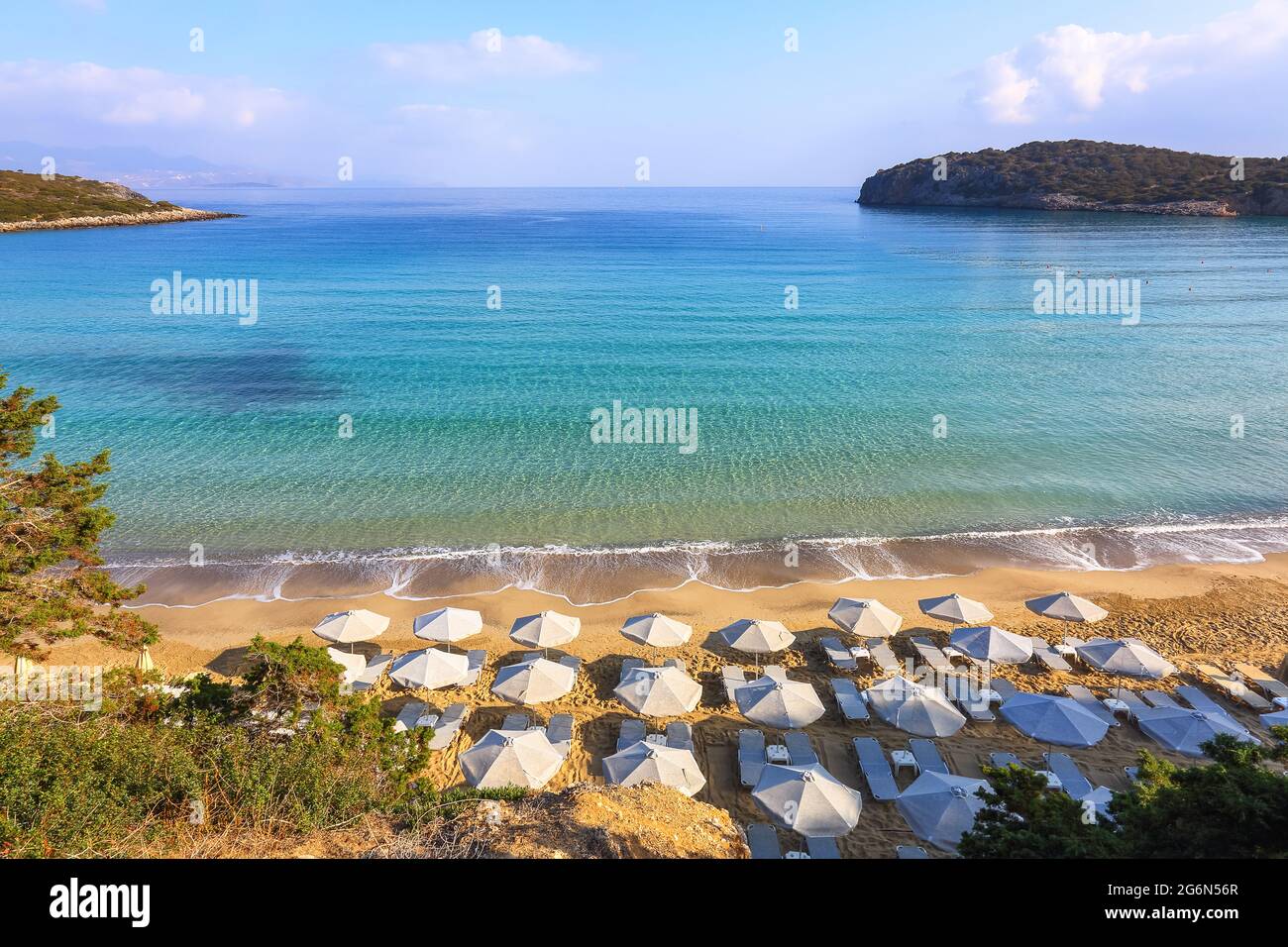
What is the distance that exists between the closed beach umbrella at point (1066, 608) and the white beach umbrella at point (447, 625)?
13813 millimetres

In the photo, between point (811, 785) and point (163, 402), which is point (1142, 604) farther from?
point (163, 402)

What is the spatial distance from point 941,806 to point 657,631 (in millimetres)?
7236

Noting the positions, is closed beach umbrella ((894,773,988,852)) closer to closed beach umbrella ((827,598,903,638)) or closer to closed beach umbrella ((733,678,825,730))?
closed beach umbrella ((733,678,825,730))

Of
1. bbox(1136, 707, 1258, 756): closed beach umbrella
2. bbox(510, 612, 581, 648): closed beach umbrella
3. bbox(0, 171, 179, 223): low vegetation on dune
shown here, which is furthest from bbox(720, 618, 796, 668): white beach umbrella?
bbox(0, 171, 179, 223): low vegetation on dune

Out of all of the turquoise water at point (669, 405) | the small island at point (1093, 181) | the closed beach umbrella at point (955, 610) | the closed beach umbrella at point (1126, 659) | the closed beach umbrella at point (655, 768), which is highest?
the small island at point (1093, 181)

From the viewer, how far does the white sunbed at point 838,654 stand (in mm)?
17000

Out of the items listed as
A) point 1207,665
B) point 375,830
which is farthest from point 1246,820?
point 1207,665

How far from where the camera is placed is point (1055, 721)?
13883mm

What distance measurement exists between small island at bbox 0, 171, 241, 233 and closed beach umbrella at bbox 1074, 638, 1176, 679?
12733 centimetres

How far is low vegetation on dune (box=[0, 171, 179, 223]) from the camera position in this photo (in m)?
103

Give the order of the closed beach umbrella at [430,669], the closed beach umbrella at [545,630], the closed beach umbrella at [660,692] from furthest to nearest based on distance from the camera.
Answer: the closed beach umbrella at [545,630] < the closed beach umbrella at [430,669] < the closed beach umbrella at [660,692]

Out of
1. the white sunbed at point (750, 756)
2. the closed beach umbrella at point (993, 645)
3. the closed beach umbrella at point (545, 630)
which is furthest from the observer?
the closed beach umbrella at point (545, 630)

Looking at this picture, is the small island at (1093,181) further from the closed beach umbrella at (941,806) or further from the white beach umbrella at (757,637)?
the closed beach umbrella at (941,806)

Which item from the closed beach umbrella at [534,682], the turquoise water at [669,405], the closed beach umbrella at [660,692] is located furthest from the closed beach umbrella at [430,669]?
the turquoise water at [669,405]
